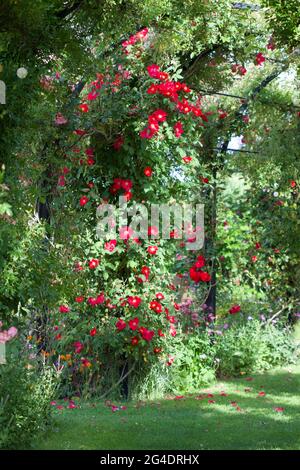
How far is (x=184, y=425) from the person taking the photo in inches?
201

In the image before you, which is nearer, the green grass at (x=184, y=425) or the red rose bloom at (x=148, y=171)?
the green grass at (x=184, y=425)

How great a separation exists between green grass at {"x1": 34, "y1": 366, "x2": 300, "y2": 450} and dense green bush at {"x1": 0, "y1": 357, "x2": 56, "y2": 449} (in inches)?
4.5

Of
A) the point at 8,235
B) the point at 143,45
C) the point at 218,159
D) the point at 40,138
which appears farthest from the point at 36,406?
the point at 218,159

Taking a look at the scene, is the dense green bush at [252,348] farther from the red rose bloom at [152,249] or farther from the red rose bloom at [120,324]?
the red rose bloom at [152,249]

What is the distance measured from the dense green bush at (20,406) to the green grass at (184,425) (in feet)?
0.37

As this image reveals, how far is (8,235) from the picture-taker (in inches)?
151

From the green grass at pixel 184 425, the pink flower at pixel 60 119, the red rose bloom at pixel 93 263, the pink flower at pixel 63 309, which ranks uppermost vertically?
the pink flower at pixel 60 119

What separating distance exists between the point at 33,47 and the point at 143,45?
89.7 inches

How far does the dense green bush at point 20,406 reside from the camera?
14.4 feet

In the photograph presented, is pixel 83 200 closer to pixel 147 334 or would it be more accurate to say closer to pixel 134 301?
pixel 134 301

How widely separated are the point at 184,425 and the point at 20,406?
1237 millimetres

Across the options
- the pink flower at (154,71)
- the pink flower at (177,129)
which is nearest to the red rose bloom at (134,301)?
the pink flower at (177,129)
